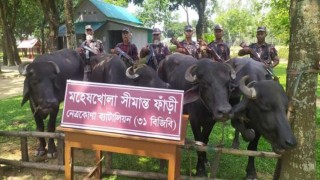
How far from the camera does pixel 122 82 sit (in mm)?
6770

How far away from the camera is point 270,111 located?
409 centimetres

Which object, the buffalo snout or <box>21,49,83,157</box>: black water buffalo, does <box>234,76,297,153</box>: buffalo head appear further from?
<box>21,49,83,157</box>: black water buffalo

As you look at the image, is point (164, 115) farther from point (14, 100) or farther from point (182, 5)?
point (182, 5)

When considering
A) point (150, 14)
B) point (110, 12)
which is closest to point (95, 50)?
point (110, 12)

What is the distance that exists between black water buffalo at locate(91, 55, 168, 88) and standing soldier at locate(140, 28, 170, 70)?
1.32 meters

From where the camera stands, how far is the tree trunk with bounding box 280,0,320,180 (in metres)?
3.88

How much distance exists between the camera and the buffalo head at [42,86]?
5.59 meters

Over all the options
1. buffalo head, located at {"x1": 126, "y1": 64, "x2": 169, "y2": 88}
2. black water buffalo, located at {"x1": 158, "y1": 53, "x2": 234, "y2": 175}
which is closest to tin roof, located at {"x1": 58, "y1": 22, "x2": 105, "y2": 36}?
buffalo head, located at {"x1": 126, "y1": 64, "x2": 169, "y2": 88}

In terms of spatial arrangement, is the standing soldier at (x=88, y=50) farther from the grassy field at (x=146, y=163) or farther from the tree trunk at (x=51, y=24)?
the tree trunk at (x=51, y=24)

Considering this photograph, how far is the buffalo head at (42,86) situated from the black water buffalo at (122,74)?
4.12ft

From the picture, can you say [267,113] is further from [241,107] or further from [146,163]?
[146,163]

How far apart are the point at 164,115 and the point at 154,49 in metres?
4.87

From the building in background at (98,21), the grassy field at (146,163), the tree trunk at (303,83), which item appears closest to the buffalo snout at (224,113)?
the tree trunk at (303,83)

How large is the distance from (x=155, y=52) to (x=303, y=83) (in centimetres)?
519
